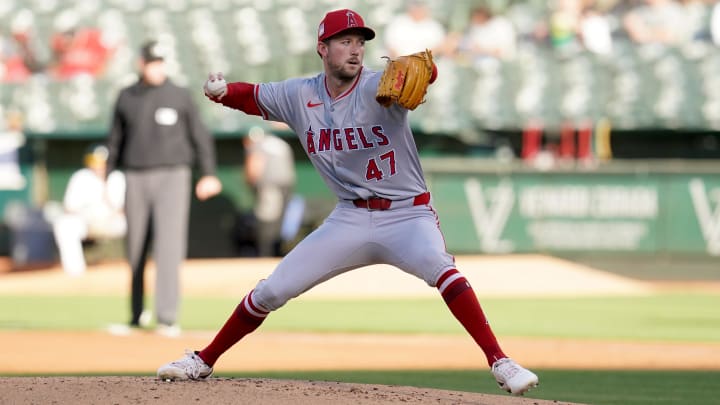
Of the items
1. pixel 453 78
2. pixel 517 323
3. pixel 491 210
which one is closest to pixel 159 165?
pixel 517 323

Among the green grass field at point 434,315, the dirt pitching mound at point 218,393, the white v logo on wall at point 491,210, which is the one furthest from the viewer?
the white v logo on wall at point 491,210

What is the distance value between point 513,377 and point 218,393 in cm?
117

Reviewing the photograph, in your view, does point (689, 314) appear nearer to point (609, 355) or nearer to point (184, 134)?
point (609, 355)

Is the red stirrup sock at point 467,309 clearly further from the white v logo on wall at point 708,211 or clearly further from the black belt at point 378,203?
the white v logo on wall at point 708,211

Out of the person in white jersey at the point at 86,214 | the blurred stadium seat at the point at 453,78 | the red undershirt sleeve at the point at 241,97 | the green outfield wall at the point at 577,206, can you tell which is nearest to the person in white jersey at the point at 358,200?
the red undershirt sleeve at the point at 241,97

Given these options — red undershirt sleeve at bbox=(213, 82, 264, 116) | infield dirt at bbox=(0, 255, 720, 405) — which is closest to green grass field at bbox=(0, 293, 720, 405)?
infield dirt at bbox=(0, 255, 720, 405)

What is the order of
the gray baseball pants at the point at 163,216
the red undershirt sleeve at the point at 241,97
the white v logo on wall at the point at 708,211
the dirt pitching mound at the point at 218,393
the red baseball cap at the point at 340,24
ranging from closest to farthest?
the dirt pitching mound at the point at 218,393 < the red baseball cap at the point at 340,24 < the red undershirt sleeve at the point at 241,97 < the gray baseball pants at the point at 163,216 < the white v logo on wall at the point at 708,211

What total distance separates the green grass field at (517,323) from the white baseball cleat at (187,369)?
1.47 meters

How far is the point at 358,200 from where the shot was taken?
547cm

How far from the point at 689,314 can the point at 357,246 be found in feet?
22.4

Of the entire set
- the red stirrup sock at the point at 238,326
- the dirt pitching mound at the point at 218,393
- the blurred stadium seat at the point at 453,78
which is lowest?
the dirt pitching mound at the point at 218,393

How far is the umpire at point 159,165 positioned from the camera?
911 centimetres

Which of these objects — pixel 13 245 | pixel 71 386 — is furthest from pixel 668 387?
pixel 13 245

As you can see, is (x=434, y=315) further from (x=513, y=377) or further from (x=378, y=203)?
(x=513, y=377)
